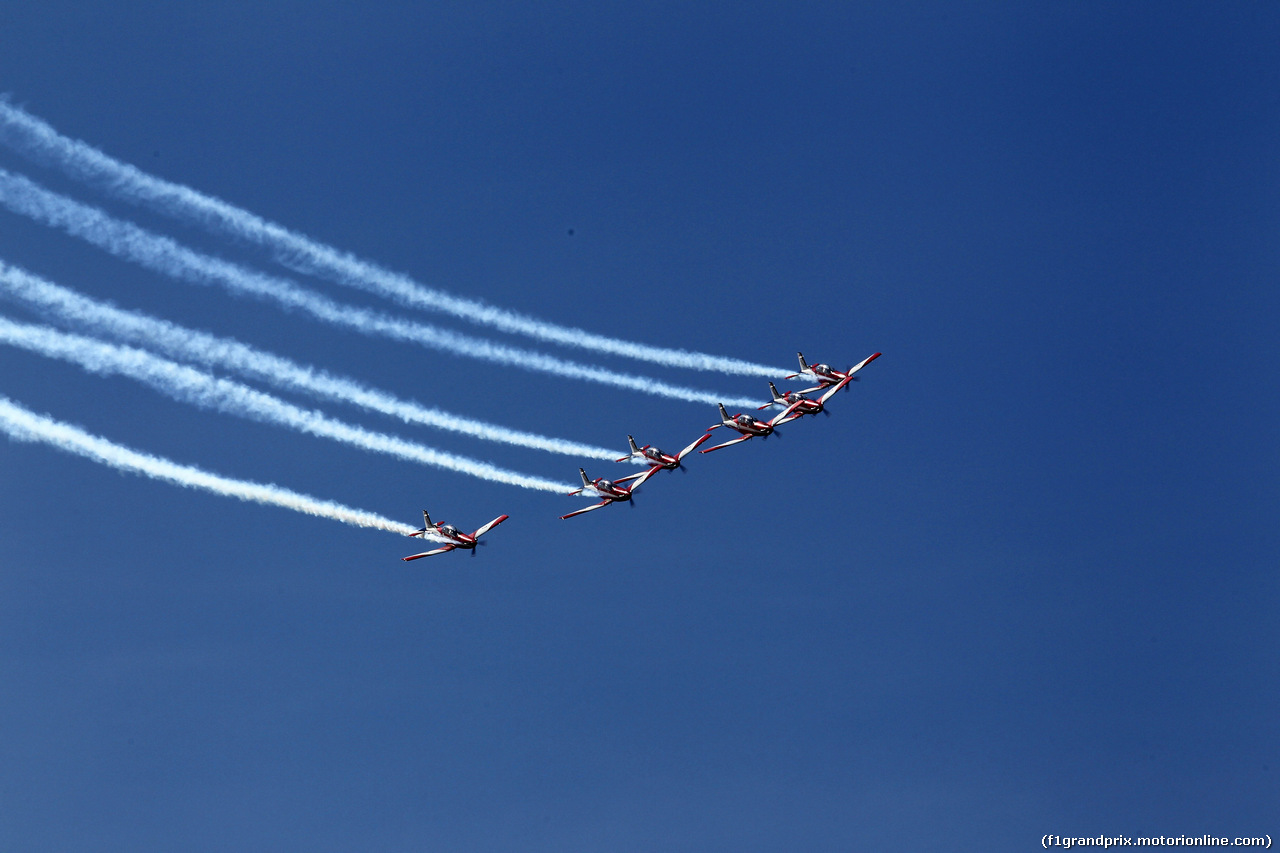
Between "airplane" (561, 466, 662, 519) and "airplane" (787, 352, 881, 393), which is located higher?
"airplane" (787, 352, 881, 393)

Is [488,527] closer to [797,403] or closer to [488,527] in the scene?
[488,527]

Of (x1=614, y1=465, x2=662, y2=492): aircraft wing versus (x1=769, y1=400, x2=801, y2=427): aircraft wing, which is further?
(x1=769, y1=400, x2=801, y2=427): aircraft wing

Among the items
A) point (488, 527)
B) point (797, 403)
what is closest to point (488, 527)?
point (488, 527)

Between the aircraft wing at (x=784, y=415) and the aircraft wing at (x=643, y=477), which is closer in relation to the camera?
the aircraft wing at (x=643, y=477)

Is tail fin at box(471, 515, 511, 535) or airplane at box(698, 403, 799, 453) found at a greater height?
airplane at box(698, 403, 799, 453)

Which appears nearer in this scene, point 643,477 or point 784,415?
point 643,477

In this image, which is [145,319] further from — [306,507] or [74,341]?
[306,507]

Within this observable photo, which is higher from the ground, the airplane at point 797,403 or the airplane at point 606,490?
the airplane at point 797,403

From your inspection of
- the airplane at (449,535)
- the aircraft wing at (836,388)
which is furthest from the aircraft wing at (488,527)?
the aircraft wing at (836,388)

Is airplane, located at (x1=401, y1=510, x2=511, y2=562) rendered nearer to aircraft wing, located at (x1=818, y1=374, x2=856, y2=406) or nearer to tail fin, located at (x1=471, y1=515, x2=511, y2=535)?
tail fin, located at (x1=471, y1=515, x2=511, y2=535)

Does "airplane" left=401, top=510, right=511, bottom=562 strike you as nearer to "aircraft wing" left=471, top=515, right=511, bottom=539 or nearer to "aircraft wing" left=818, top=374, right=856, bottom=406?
"aircraft wing" left=471, top=515, right=511, bottom=539

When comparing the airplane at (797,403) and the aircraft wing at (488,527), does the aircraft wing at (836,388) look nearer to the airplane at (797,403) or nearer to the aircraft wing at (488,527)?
the airplane at (797,403)

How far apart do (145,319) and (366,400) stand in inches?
392

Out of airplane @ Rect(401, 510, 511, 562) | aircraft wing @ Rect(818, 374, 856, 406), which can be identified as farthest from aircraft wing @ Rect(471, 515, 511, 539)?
aircraft wing @ Rect(818, 374, 856, 406)
